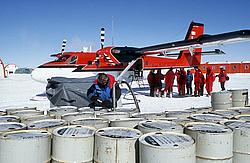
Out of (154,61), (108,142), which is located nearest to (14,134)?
Answer: (108,142)

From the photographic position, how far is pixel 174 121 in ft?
9.35

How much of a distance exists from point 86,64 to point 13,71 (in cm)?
5939

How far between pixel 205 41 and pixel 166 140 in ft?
29.7

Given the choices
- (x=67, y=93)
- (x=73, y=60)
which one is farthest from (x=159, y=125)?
(x=73, y=60)

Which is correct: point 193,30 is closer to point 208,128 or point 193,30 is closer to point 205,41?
point 205,41

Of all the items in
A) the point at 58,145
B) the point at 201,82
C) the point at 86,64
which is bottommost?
the point at 58,145

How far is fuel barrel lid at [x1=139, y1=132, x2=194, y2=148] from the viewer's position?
187 cm

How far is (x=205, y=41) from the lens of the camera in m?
10.1

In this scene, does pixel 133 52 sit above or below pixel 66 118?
above

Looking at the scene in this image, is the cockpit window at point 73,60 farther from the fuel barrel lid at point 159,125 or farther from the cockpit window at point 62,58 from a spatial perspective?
the fuel barrel lid at point 159,125

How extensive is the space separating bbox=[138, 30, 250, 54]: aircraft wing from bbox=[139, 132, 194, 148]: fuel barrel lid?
25.6 feet

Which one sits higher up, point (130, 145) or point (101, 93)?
point (101, 93)

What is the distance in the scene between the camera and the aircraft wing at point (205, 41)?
347 inches

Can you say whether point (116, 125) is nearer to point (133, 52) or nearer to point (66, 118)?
point (66, 118)
